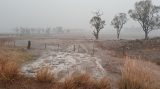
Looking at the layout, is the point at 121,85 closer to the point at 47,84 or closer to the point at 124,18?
the point at 47,84

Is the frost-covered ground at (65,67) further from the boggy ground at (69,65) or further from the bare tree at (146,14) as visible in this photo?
the bare tree at (146,14)

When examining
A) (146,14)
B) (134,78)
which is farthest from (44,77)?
(146,14)

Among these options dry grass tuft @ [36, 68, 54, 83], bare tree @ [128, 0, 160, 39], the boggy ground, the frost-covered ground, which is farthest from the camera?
bare tree @ [128, 0, 160, 39]

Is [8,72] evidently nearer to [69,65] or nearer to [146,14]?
[69,65]

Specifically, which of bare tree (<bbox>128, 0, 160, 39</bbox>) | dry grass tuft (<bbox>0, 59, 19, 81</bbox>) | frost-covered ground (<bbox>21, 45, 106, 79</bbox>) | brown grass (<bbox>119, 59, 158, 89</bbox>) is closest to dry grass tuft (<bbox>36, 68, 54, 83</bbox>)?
dry grass tuft (<bbox>0, 59, 19, 81</bbox>)

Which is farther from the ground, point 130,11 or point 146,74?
point 130,11

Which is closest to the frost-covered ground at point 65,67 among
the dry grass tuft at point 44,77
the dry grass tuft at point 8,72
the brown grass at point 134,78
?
the dry grass tuft at point 44,77

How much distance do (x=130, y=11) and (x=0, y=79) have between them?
7231 centimetres

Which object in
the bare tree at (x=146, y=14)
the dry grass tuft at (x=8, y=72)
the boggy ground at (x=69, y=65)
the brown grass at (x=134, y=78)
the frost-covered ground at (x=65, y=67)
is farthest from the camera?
the bare tree at (x=146, y=14)

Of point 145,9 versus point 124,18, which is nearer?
point 145,9

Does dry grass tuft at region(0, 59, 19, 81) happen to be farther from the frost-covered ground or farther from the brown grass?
the brown grass

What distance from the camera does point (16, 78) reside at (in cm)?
857

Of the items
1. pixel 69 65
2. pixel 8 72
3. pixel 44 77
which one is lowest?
pixel 69 65

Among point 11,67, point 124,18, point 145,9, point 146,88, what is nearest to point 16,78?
point 11,67
